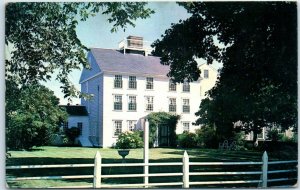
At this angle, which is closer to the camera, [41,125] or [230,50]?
[41,125]

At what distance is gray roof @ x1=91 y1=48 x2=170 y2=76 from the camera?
18.5 feet

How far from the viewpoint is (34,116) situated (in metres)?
5.51

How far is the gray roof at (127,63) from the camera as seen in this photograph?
5.64m

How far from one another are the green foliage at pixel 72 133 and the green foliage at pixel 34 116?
0.53 feet

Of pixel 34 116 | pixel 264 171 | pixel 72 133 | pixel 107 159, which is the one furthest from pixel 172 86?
pixel 34 116

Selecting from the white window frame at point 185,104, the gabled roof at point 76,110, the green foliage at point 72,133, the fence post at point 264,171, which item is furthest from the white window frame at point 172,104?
the fence post at point 264,171

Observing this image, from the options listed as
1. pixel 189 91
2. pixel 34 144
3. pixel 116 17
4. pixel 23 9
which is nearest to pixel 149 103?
pixel 189 91

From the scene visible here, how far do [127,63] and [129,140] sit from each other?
99 centimetres

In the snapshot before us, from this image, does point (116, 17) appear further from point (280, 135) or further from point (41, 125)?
point (280, 135)

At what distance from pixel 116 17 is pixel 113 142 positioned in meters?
1.60

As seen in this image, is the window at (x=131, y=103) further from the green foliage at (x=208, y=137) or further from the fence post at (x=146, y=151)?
the green foliage at (x=208, y=137)

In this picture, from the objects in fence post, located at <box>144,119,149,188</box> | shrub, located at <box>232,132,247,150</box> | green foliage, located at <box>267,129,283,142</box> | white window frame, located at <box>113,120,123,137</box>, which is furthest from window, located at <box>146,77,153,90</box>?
green foliage, located at <box>267,129,283,142</box>

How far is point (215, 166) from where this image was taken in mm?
5863

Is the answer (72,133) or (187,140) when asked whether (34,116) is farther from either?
(187,140)
